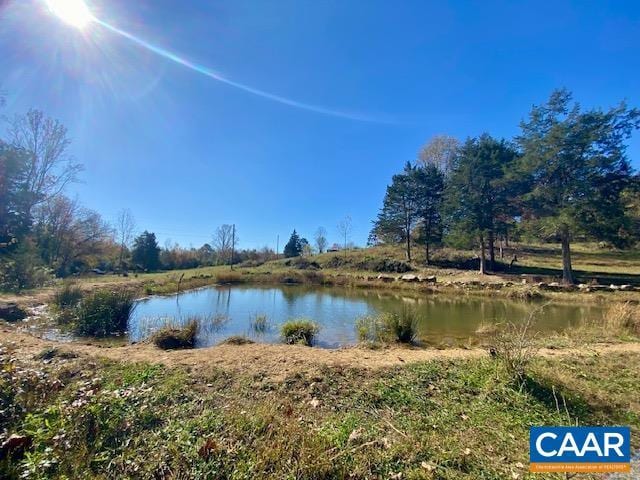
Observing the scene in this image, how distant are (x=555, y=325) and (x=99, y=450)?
11954 mm

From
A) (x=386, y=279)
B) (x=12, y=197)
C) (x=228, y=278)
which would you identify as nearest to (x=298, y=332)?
(x=12, y=197)

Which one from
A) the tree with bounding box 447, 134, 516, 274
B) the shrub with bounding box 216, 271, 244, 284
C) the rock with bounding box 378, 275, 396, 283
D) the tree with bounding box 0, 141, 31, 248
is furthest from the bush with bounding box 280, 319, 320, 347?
the tree with bounding box 447, 134, 516, 274

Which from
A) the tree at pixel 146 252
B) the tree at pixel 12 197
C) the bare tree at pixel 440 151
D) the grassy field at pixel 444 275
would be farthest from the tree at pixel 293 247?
the tree at pixel 12 197

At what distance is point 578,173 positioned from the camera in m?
18.9

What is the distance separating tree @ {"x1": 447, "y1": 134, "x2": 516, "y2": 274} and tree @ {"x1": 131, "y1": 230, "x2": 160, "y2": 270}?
34.1 meters

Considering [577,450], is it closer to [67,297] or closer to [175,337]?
[175,337]

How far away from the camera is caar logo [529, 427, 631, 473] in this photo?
2312mm

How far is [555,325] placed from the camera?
9.71 m

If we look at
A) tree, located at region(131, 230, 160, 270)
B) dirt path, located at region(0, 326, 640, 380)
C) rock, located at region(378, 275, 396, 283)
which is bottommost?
dirt path, located at region(0, 326, 640, 380)

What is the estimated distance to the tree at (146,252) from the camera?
36312 millimetres

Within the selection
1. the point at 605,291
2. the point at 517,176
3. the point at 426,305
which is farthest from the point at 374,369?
the point at 517,176

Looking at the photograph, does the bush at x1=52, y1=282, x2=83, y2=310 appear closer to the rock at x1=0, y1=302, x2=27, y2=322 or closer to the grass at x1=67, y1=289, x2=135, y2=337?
the rock at x1=0, y1=302, x2=27, y2=322

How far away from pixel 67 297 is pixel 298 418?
38.4 feet

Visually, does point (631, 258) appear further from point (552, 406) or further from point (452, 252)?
point (552, 406)
